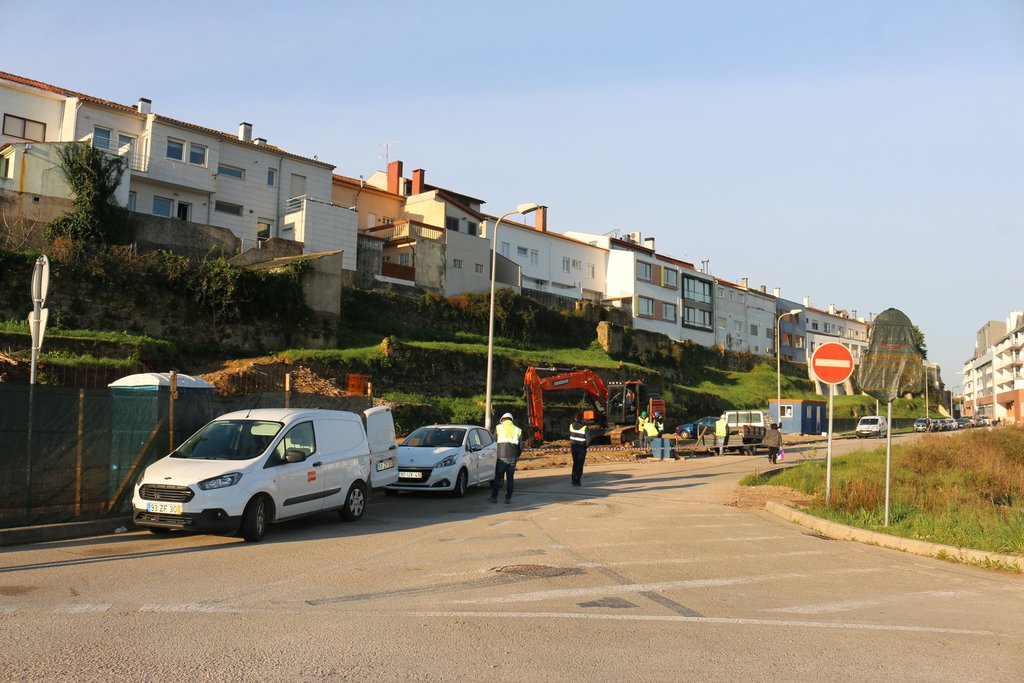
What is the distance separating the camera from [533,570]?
30.6 feet

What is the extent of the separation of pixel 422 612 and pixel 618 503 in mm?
9874

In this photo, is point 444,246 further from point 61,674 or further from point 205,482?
point 61,674

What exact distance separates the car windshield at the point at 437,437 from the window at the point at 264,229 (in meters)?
30.6

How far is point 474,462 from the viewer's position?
1823cm

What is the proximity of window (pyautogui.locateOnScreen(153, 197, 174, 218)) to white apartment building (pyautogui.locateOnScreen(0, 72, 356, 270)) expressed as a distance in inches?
1.9

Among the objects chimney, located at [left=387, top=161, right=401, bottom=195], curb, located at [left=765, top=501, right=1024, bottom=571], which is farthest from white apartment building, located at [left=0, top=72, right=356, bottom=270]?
curb, located at [left=765, top=501, right=1024, bottom=571]

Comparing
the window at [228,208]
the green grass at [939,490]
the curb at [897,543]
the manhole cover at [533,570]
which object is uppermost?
the window at [228,208]

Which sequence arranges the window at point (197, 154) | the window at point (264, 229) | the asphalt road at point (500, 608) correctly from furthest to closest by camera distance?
the window at point (264, 229), the window at point (197, 154), the asphalt road at point (500, 608)

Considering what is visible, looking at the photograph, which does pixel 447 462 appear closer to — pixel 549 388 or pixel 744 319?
pixel 549 388

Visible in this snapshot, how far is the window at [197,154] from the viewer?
42406 millimetres

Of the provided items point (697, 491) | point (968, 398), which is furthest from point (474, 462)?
point (968, 398)

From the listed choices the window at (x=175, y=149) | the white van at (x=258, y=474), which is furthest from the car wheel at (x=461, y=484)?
the window at (x=175, y=149)

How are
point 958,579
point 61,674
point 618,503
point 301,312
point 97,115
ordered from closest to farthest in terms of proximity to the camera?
point 61,674, point 958,579, point 618,503, point 301,312, point 97,115

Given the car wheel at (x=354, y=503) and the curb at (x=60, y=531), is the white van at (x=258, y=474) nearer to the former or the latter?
the car wheel at (x=354, y=503)
